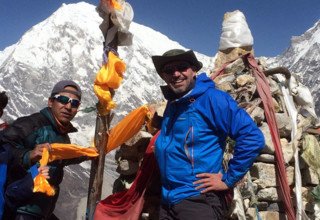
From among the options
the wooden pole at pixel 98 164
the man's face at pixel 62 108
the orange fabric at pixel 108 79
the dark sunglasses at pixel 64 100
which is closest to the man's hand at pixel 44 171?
the man's face at pixel 62 108

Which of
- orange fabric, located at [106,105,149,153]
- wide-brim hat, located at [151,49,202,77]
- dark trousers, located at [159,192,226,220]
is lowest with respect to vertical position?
dark trousers, located at [159,192,226,220]

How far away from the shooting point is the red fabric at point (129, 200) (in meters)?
4.90

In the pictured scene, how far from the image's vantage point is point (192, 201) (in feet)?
11.1

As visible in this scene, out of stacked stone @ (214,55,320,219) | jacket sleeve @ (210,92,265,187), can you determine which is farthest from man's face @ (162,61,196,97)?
stacked stone @ (214,55,320,219)

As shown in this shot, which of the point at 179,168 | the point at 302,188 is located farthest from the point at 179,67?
the point at 302,188

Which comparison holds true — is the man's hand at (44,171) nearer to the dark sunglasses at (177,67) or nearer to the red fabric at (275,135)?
the dark sunglasses at (177,67)

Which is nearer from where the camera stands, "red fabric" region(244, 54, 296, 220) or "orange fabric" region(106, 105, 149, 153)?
"red fabric" region(244, 54, 296, 220)

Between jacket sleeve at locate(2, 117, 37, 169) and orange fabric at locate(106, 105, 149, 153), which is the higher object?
orange fabric at locate(106, 105, 149, 153)

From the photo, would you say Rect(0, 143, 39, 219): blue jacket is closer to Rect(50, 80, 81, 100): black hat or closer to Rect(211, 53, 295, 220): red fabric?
Rect(50, 80, 81, 100): black hat

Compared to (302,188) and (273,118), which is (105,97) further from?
(302,188)

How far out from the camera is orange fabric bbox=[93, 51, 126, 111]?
4.89m

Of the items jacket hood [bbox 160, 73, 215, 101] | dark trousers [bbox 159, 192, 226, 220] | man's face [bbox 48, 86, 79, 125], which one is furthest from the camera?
man's face [bbox 48, 86, 79, 125]

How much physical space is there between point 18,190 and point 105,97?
4.68ft

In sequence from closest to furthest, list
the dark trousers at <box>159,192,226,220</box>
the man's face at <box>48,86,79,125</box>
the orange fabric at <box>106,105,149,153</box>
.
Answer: the dark trousers at <box>159,192,226,220</box> → the man's face at <box>48,86,79,125</box> → the orange fabric at <box>106,105,149,153</box>
